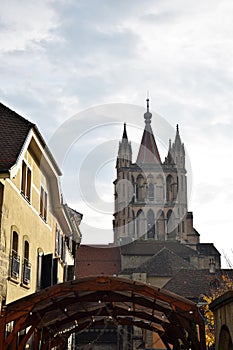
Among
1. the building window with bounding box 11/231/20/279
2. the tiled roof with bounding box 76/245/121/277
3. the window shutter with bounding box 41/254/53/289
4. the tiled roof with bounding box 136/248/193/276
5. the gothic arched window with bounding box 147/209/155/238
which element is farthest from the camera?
the gothic arched window with bounding box 147/209/155/238

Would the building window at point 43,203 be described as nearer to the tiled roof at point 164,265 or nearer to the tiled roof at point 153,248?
the tiled roof at point 164,265

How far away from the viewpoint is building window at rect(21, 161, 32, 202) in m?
17.3

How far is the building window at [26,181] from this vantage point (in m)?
17.3

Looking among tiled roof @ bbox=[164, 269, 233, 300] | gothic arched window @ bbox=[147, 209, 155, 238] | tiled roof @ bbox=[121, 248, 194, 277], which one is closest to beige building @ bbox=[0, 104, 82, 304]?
tiled roof @ bbox=[164, 269, 233, 300]

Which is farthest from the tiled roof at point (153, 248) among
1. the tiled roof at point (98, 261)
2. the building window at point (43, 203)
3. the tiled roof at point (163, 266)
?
the building window at point (43, 203)

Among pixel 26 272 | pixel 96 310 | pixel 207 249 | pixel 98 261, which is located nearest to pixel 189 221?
pixel 207 249

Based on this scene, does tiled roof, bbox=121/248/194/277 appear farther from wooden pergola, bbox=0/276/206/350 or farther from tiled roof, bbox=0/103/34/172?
tiled roof, bbox=0/103/34/172

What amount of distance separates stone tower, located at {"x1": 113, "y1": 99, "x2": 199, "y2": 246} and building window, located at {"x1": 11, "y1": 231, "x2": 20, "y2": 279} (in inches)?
2846

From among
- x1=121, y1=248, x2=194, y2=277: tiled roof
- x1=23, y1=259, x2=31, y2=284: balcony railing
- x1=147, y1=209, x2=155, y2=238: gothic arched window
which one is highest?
x1=147, y1=209, x2=155, y2=238: gothic arched window

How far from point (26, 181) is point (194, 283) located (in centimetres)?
3898

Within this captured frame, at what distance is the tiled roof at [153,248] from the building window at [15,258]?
216ft

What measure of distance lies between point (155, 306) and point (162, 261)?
5380cm

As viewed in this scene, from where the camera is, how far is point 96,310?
18312 mm

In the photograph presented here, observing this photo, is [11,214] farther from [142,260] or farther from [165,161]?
[165,161]
